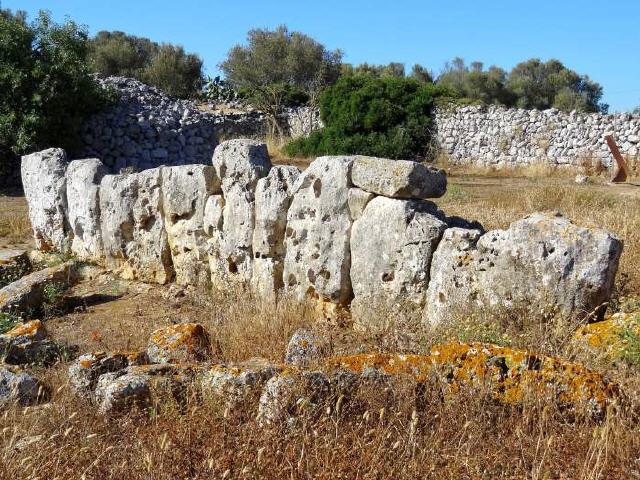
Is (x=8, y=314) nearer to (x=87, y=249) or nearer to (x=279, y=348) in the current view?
(x=87, y=249)

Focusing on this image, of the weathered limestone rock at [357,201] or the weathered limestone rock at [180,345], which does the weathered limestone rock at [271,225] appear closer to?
the weathered limestone rock at [357,201]

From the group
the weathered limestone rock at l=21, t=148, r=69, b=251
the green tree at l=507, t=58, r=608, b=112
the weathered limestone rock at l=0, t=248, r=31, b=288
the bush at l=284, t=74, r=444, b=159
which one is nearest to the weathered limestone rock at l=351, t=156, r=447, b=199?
the weathered limestone rock at l=0, t=248, r=31, b=288

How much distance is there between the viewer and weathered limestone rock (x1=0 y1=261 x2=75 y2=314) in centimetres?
816

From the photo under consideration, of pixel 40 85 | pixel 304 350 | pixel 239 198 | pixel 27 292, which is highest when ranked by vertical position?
pixel 40 85

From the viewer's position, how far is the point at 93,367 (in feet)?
16.7

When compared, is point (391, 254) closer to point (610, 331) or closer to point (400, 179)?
point (400, 179)

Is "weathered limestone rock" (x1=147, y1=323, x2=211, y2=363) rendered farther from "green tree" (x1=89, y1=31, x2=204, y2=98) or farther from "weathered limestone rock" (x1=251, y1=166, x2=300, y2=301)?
"green tree" (x1=89, y1=31, x2=204, y2=98)

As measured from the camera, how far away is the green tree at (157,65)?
1425 inches

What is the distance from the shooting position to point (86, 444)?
4.00 meters

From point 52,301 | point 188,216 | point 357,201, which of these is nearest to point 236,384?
point 357,201

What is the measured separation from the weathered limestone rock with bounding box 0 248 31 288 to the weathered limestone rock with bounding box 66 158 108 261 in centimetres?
64

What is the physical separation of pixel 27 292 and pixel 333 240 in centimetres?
359

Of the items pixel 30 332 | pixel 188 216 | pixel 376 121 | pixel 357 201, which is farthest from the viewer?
pixel 376 121

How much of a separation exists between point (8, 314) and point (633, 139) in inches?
668
